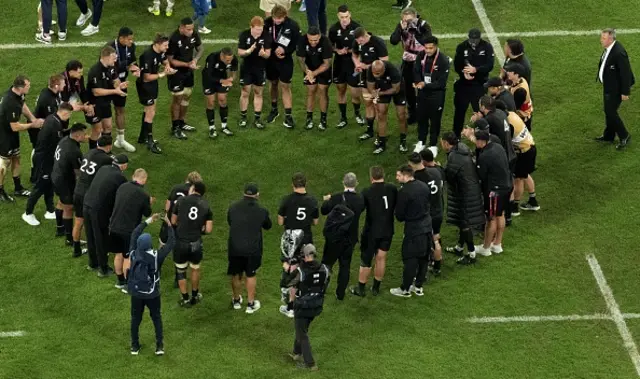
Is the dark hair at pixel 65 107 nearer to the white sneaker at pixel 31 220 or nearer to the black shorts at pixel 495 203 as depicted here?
the white sneaker at pixel 31 220

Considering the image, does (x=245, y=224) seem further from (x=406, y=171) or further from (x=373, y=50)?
(x=373, y=50)

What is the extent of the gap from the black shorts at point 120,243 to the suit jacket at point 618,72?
8.80 metres

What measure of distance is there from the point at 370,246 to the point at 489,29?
336 inches

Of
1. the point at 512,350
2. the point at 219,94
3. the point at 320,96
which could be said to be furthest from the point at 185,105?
the point at 512,350

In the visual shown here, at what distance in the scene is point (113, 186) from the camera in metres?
18.8

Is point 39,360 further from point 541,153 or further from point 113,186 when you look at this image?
point 541,153

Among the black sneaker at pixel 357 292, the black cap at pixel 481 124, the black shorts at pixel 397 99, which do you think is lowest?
the black sneaker at pixel 357 292

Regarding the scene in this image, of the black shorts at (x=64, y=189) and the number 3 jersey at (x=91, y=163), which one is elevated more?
the number 3 jersey at (x=91, y=163)

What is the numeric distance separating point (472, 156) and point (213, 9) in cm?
905

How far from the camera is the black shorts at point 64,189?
19.6 m

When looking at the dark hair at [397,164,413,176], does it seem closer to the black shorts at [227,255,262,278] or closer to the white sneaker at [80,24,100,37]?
the black shorts at [227,255,262,278]

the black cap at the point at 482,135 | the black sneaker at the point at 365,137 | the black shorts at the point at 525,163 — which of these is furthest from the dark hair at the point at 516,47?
the black sneaker at the point at 365,137

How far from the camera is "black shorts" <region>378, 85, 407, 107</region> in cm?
2216

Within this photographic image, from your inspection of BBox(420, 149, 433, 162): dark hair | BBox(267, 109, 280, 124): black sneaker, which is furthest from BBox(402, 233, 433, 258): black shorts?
BBox(267, 109, 280, 124): black sneaker
